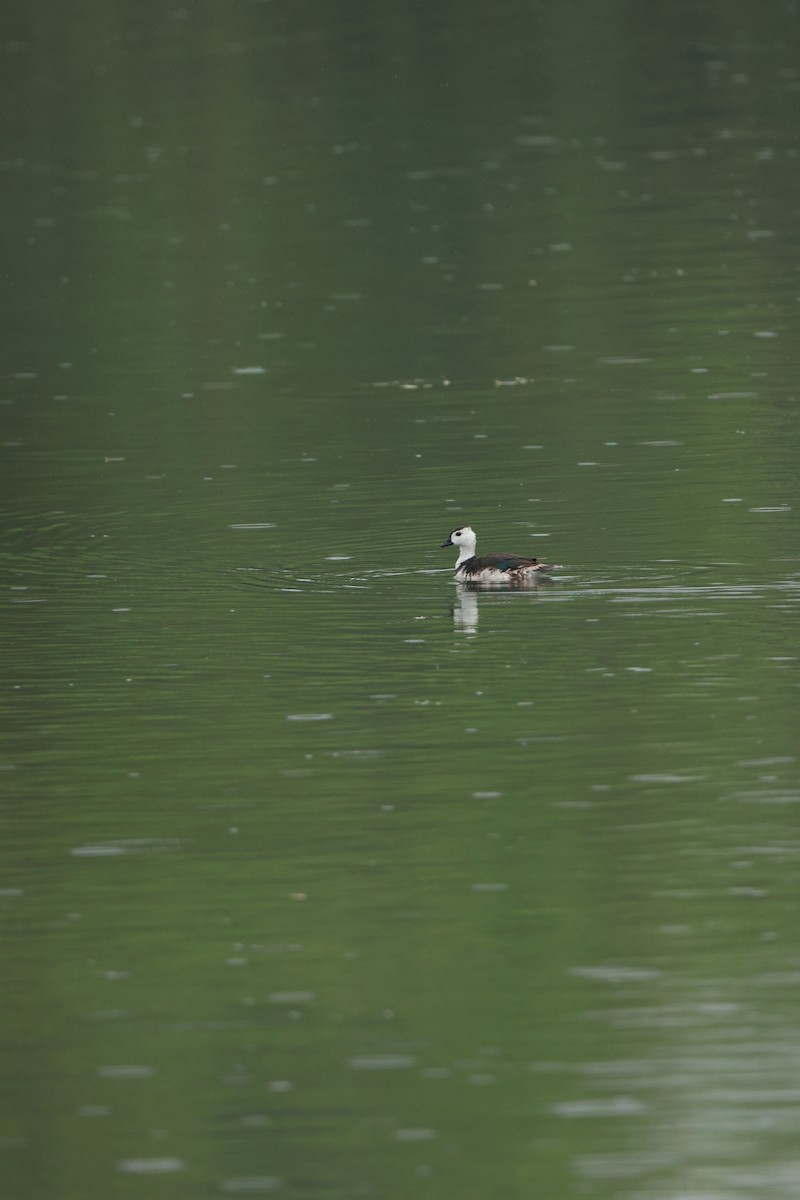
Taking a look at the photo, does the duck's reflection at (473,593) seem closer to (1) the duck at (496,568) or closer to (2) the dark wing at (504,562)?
(1) the duck at (496,568)

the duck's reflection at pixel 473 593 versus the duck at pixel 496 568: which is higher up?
the duck at pixel 496 568

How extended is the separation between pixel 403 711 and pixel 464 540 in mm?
3962

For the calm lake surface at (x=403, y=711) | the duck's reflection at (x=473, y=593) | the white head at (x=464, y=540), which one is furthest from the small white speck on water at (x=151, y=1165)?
the white head at (x=464, y=540)

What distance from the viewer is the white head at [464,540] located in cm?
1917

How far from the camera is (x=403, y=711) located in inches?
610

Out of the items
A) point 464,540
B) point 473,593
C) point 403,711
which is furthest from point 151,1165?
point 464,540

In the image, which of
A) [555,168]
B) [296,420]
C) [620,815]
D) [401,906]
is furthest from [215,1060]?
[555,168]

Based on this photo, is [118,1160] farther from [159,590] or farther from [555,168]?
[555,168]

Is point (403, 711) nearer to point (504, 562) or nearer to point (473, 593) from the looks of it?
point (504, 562)

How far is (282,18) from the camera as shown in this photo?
2852 inches

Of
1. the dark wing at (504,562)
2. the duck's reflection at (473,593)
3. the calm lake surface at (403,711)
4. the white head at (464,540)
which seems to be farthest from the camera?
the white head at (464,540)

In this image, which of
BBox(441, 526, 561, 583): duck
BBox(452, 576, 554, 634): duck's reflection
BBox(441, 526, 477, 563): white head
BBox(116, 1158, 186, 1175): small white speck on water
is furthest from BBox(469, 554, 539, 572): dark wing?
BBox(116, 1158, 186, 1175): small white speck on water

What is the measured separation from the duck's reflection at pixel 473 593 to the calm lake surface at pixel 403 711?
53mm

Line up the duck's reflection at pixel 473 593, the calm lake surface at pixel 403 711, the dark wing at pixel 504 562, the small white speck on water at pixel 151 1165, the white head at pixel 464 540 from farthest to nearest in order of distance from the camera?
the white head at pixel 464 540
the dark wing at pixel 504 562
the duck's reflection at pixel 473 593
the calm lake surface at pixel 403 711
the small white speck on water at pixel 151 1165
